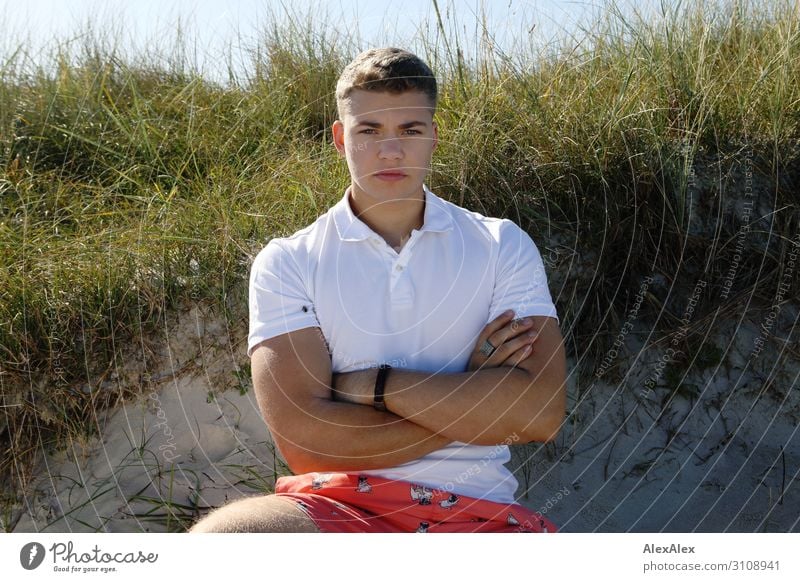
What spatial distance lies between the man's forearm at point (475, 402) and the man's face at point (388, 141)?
58 cm

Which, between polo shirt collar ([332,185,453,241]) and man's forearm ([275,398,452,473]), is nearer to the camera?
man's forearm ([275,398,452,473])

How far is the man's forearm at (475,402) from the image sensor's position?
2.60m

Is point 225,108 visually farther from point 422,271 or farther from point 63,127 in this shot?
point 422,271

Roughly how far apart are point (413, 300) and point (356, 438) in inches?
17.2

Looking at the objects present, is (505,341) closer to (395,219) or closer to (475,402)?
(475,402)

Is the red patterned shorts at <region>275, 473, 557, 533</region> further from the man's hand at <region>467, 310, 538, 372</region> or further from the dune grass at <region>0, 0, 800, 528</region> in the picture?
the dune grass at <region>0, 0, 800, 528</region>

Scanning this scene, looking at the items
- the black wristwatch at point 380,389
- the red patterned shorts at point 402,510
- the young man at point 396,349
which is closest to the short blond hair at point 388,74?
the young man at point 396,349

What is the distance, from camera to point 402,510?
105 inches

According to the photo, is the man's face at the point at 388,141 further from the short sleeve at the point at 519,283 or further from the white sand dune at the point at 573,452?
the white sand dune at the point at 573,452

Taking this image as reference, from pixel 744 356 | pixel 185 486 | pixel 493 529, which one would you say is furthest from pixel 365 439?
A: pixel 744 356

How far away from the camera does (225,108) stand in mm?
5277

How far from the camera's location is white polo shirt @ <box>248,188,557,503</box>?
2.71 meters

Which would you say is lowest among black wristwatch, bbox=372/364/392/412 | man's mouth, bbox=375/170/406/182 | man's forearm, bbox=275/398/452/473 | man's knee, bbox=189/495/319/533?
man's knee, bbox=189/495/319/533

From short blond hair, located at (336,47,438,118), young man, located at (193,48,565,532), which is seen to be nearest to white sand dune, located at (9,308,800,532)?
young man, located at (193,48,565,532)
